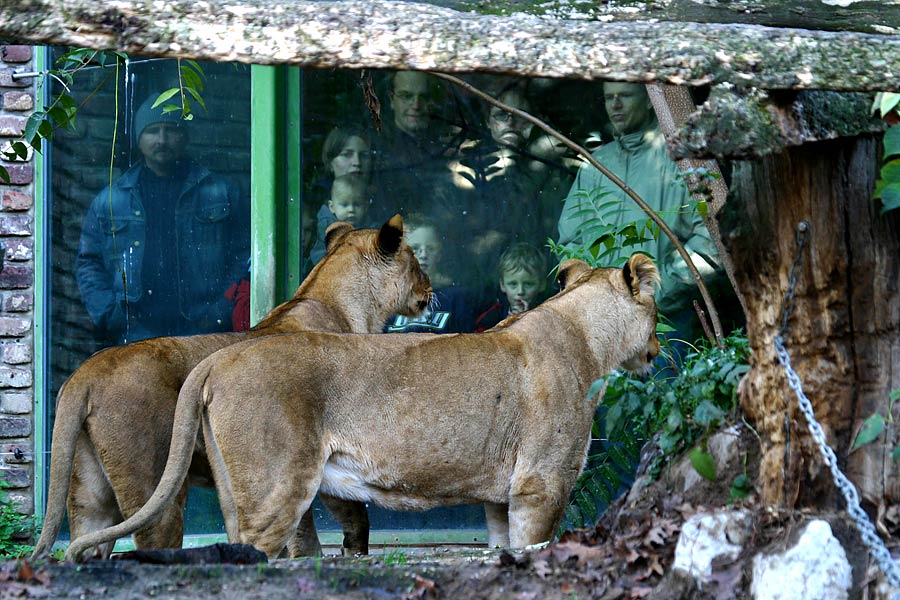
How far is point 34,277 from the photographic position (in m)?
7.37

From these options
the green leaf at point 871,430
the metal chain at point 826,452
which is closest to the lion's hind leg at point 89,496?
the metal chain at point 826,452

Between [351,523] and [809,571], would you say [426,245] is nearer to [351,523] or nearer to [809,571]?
[351,523]

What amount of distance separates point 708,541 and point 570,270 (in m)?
3.00

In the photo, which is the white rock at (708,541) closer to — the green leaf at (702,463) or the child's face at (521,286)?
the green leaf at (702,463)

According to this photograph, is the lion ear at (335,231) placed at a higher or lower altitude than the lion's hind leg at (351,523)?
higher

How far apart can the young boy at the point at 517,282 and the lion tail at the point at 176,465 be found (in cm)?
290

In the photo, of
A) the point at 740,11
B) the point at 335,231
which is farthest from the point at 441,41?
the point at 335,231

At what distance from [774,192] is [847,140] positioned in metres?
0.25

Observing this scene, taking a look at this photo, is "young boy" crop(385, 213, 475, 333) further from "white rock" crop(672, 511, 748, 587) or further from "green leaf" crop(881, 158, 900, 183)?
"green leaf" crop(881, 158, 900, 183)

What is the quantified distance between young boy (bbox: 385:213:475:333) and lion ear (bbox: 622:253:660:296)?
6.21 feet

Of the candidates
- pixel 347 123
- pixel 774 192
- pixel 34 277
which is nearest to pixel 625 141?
pixel 347 123

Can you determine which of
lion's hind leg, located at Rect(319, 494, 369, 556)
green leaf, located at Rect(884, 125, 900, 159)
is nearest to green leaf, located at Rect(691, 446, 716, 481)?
green leaf, located at Rect(884, 125, 900, 159)

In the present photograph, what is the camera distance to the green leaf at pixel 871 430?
10.9 feet

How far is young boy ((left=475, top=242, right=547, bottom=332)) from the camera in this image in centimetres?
776
